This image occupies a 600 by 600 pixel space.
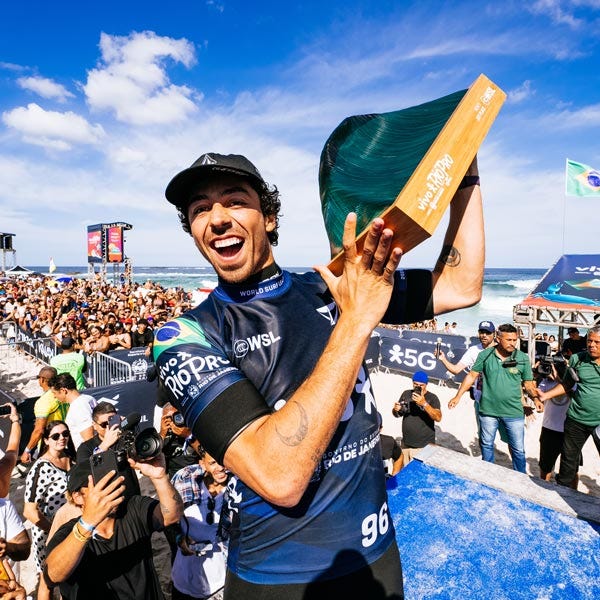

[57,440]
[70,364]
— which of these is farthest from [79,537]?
[70,364]

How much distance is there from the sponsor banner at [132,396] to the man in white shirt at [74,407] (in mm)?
1147

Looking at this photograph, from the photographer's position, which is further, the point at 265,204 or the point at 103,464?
the point at 103,464

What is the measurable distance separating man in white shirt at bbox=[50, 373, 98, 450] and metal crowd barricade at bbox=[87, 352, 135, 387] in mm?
2987

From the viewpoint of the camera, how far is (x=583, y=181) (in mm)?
14430

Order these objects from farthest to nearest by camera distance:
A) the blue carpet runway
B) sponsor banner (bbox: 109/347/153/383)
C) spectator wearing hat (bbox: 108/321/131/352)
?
spectator wearing hat (bbox: 108/321/131/352) → sponsor banner (bbox: 109/347/153/383) → the blue carpet runway

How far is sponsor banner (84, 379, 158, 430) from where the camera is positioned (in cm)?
763

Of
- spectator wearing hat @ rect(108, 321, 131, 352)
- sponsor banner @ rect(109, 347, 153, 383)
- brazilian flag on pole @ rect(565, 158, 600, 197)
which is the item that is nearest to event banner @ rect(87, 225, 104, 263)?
spectator wearing hat @ rect(108, 321, 131, 352)

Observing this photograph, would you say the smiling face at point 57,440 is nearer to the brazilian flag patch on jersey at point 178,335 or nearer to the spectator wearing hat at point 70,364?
the spectator wearing hat at point 70,364

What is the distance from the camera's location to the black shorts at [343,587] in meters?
1.31

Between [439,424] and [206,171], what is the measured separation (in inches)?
405

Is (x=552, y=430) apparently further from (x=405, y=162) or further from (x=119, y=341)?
(x=119, y=341)

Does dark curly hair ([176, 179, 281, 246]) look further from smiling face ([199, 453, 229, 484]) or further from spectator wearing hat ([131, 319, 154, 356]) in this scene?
spectator wearing hat ([131, 319, 154, 356])

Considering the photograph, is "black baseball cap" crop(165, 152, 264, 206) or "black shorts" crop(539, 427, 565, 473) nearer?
"black baseball cap" crop(165, 152, 264, 206)

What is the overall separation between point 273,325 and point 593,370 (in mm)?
5795
